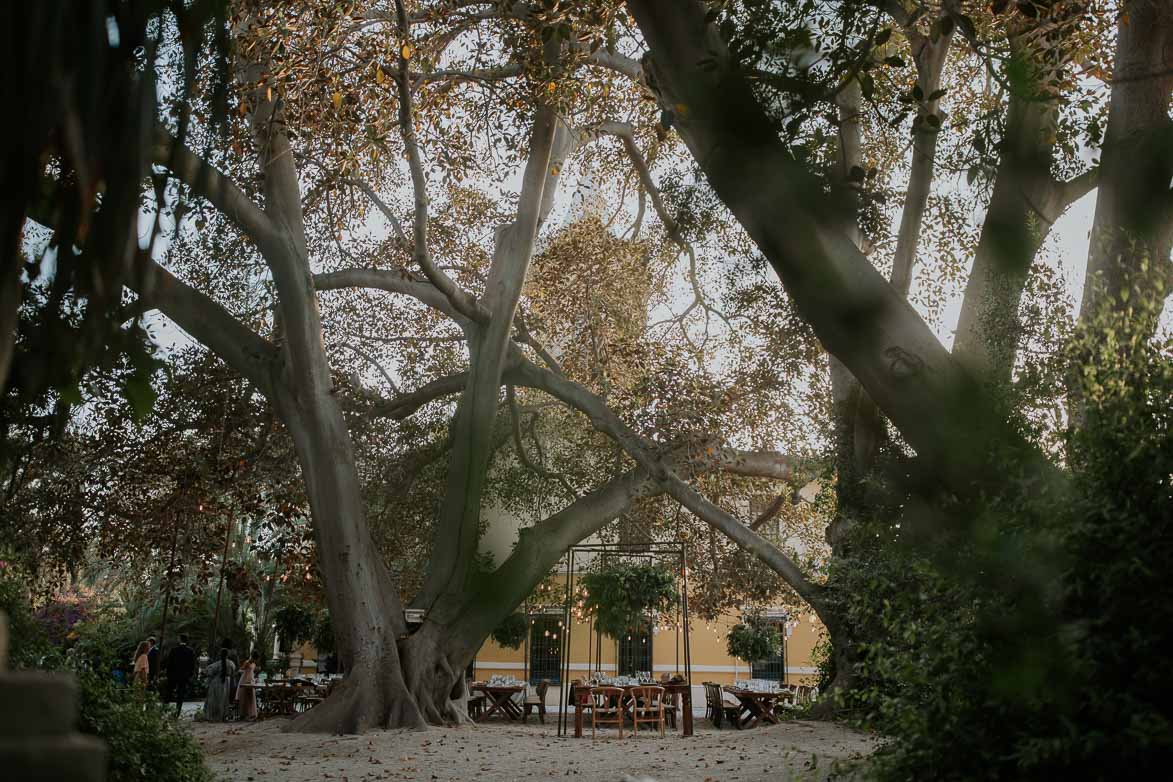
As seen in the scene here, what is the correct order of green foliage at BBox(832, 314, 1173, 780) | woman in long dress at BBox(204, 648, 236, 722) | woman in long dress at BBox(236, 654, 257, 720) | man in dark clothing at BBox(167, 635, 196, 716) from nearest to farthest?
green foliage at BBox(832, 314, 1173, 780)
man in dark clothing at BBox(167, 635, 196, 716)
woman in long dress at BBox(204, 648, 236, 722)
woman in long dress at BBox(236, 654, 257, 720)

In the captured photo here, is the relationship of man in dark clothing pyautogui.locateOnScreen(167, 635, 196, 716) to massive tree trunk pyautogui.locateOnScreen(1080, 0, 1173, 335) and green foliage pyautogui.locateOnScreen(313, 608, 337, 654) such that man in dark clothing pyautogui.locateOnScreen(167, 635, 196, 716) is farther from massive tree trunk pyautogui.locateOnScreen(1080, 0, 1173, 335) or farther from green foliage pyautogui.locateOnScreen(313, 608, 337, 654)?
massive tree trunk pyautogui.locateOnScreen(1080, 0, 1173, 335)

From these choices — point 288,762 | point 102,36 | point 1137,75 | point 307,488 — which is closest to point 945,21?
point 1137,75

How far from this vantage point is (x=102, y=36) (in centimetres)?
210

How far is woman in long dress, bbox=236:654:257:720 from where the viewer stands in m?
17.5

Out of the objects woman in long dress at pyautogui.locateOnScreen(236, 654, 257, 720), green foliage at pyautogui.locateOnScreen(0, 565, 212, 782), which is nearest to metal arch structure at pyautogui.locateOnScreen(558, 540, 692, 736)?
woman in long dress at pyautogui.locateOnScreen(236, 654, 257, 720)

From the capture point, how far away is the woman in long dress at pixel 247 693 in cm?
1748

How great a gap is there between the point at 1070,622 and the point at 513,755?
24.4 feet

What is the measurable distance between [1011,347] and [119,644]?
22588 mm

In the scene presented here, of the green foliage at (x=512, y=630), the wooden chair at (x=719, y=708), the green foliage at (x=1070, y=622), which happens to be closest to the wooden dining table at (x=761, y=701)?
the wooden chair at (x=719, y=708)

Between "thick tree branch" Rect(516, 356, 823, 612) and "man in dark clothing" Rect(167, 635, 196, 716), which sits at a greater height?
"thick tree branch" Rect(516, 356, 823, 612)

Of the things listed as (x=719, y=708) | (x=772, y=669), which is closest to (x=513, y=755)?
(x=719, y=708)

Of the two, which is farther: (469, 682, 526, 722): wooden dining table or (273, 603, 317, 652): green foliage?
(273, 603, 317, 652): green foliage

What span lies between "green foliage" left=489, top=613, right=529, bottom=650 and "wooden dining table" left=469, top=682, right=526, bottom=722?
3.85m

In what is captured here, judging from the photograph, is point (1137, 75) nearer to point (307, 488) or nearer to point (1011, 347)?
point (1011, 347)
